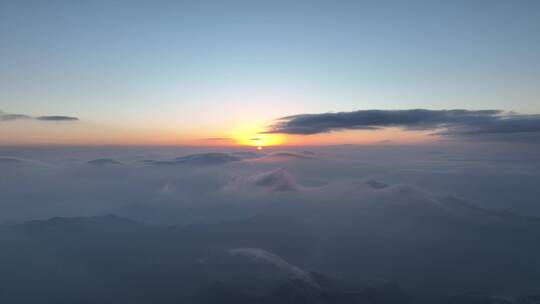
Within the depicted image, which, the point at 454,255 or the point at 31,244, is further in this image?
the point at 31,244

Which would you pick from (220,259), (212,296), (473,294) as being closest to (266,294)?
(212,296)

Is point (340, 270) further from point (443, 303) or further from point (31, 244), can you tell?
point (31, 244)

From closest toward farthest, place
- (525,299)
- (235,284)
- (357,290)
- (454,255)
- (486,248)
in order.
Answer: (525,299) < (357,290) < (235,284) < (454,255) < (486,248)

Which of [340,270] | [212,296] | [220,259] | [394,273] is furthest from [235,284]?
[394,273]

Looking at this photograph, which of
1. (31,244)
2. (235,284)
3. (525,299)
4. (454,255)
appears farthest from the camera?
(31,244)

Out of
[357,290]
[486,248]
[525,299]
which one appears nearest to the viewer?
[525,299]

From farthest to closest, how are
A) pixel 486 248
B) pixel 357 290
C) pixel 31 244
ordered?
pixel 31 244
pixel 486 248
pixel 357 290

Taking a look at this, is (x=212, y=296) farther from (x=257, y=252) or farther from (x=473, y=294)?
(x=473, y=294)

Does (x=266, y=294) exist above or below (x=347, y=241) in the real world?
below

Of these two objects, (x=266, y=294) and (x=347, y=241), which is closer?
(x=266, y=294)
